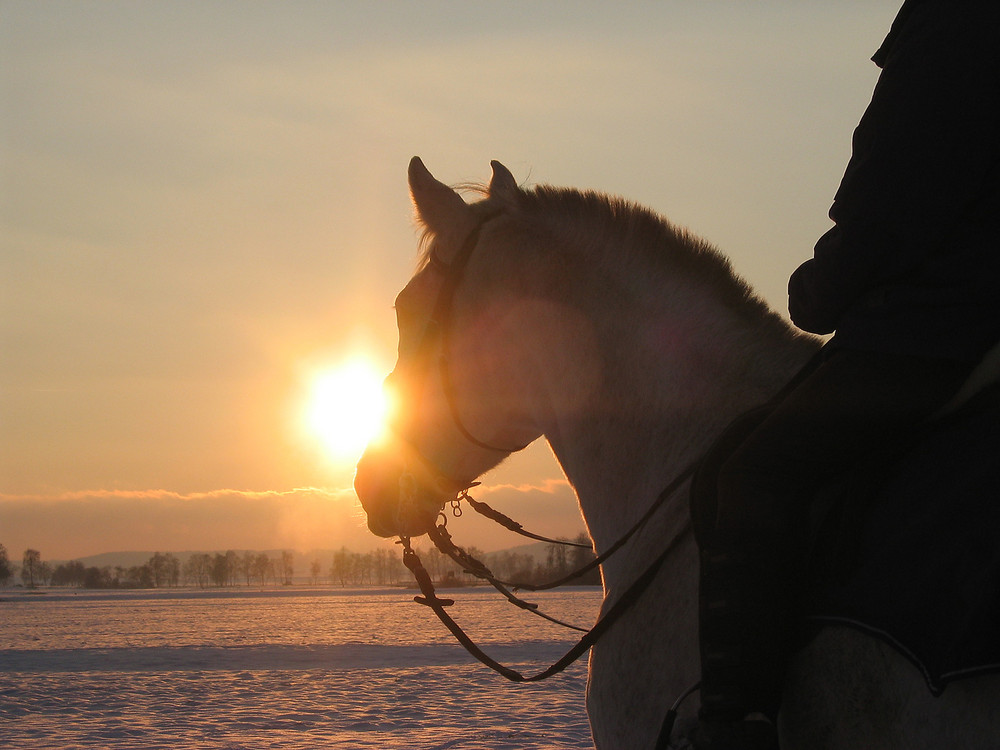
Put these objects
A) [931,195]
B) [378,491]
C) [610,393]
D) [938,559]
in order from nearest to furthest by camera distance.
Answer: [938,559] → [931,195] → [610,393] → [378,491]

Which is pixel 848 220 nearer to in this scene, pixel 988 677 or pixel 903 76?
pixel 903 76

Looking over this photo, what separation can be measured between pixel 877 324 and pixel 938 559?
554mm

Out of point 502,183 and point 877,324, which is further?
point 502,183

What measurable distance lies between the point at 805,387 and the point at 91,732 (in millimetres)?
11557

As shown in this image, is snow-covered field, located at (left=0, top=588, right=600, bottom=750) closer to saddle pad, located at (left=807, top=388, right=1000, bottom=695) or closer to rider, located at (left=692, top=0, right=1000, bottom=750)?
rider, located at (left=692, top=0, right=1000, bottom=750)

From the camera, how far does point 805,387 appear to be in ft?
6.94

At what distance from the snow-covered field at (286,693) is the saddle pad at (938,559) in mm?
8754

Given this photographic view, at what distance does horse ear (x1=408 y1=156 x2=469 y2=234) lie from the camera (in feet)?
10.8

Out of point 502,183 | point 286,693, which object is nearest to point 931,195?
point 502,183

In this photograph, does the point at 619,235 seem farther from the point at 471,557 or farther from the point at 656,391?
the point at 471,557

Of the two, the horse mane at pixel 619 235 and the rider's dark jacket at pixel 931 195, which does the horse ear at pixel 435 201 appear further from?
the rider's dark jacket at pixel 931 195

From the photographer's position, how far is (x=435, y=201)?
130 inches

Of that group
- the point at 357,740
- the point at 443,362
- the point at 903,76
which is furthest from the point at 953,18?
the point at 357,740

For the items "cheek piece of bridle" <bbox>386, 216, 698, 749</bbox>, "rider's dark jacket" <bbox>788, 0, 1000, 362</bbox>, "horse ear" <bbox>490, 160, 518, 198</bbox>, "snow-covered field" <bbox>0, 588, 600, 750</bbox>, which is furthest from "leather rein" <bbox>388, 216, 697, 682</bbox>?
"snow-covered field" <bbox>0, 588, 600, 750</bbox>
